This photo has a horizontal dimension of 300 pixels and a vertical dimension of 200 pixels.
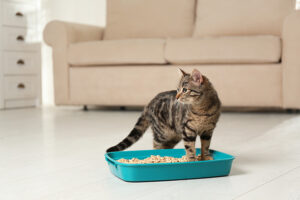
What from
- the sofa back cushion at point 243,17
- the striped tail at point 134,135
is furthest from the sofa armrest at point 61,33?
the striped tail at point 134,135

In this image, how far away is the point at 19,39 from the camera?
431cm

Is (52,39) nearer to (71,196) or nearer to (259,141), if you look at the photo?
(259,141)

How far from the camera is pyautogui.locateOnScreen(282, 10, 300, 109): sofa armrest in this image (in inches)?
117

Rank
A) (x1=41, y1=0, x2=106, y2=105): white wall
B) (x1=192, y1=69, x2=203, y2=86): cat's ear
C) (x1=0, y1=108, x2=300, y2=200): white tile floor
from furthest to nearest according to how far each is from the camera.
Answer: (x1=41, y1=0, x2=106, y2=105): white wall
(x1=192, y1=69, x2=203, y2=86): cat's ear
(x1=0, y1=108, x2=300, y2=200): white tile floor

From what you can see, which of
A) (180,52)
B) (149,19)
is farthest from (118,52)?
(149,19)

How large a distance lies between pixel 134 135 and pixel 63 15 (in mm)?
A: 3654

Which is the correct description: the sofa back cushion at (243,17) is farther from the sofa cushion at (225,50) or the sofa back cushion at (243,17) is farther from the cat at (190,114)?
the cat at (190,114)

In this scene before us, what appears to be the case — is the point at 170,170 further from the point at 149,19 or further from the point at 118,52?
the point at 149,19

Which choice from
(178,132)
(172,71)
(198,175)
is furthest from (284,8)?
(198,175)

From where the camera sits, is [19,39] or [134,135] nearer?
[134,135]

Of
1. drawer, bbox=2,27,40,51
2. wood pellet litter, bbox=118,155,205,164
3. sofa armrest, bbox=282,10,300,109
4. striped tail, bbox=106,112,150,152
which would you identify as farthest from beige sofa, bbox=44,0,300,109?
wood pellet litter, bbox=118,155,205,164

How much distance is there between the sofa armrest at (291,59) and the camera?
2.96 m

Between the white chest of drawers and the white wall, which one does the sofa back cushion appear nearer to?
the white wall

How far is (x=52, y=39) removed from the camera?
370cm
